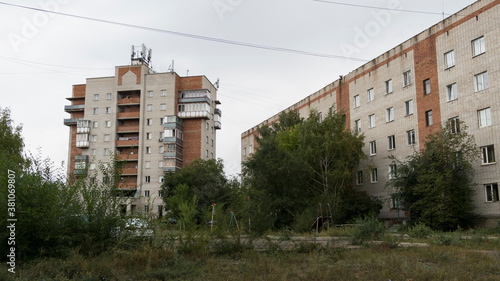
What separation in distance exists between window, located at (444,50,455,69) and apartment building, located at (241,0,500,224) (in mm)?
69

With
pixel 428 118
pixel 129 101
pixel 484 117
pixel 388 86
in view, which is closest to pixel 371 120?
pixel 388 86

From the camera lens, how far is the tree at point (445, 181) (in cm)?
2475

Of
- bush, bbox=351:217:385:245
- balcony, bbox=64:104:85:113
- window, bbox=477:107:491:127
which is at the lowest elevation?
bush, bbox=351:217:385:245

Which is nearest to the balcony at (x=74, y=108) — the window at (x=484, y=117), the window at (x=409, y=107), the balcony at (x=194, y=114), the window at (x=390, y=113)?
the balcony at (x=194, y=114)

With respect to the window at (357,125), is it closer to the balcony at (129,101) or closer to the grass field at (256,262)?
the grass field at (256,262)

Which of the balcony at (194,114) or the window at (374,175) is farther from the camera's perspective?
the balcony at (194,114)

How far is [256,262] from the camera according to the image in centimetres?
1034

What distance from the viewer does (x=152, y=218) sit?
445 inches

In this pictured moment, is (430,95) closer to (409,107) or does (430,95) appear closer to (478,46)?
(409,107)

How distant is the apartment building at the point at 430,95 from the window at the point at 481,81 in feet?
0.22

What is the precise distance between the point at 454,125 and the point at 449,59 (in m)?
4.98

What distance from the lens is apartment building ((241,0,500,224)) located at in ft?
83.7

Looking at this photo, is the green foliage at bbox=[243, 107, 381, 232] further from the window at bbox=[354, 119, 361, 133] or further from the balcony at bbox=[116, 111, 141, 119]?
the balcony at bbox=[116, 111, 141, 119]

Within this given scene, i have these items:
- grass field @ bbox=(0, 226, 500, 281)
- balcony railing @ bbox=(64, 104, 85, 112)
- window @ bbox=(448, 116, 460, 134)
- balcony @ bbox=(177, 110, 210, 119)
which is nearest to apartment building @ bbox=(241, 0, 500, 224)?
Result: window @ bbox=(448, 116, 460, 134)
